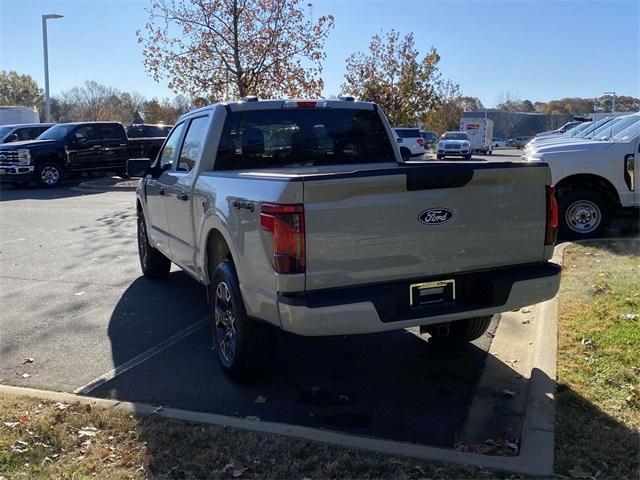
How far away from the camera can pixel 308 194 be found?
3.57 metres

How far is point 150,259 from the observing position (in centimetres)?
768

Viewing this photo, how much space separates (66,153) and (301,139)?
16965 millimetres

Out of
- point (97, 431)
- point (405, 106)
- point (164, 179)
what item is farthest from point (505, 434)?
point (405, 106)

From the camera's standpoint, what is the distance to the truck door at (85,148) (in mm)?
20516

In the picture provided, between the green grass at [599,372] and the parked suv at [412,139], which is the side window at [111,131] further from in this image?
the green grass at [599,372]

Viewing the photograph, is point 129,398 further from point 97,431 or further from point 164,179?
point 164,179

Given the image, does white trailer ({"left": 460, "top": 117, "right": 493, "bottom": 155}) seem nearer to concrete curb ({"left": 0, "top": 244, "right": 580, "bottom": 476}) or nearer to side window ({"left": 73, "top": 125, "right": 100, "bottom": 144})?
side window ({"left": 73, "top": 125, "right": 100, "bottom": 144})

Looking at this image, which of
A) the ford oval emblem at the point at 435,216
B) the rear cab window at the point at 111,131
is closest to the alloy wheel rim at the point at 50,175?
the rear cab window at the point at 111,131

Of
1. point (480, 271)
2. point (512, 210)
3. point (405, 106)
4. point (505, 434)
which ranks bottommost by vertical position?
point (505, 434)

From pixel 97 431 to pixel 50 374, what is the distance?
4.18 feet

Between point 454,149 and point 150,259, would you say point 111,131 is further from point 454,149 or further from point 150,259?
point 454,149

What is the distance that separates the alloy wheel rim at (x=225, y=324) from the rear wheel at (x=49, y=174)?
17285 mm

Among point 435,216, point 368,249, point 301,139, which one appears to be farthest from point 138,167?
point 435,216

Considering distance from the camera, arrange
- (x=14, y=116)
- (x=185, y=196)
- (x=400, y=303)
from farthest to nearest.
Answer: (x=14, y=116)
(x=185, y=196)
(x=400, y=303)
